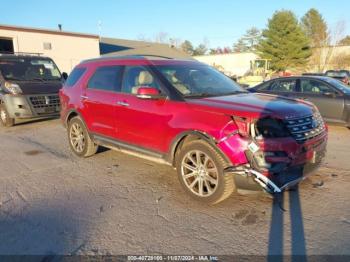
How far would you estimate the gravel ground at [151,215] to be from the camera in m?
3.15

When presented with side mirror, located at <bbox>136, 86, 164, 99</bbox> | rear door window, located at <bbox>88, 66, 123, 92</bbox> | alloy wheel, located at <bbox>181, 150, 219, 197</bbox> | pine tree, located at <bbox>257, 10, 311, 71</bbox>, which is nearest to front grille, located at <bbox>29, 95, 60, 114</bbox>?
rear door window, located at <bbox>88, 66, 123, 92</bbox>

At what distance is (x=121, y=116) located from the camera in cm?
515

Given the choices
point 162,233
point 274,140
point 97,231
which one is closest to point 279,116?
point 274,140

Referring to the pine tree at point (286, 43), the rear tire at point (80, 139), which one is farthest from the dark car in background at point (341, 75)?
the pine tree at point (286, 43)

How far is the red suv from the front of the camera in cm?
365

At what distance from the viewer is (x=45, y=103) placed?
9.96 metres

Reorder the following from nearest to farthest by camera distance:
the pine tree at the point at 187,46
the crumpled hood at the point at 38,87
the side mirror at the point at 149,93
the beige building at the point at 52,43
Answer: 1. the side mirror at the point at 149,93
2. the crumpled hood at the point at 38,87
3. the beige building at the point at 52,43
4. the pine tree at the point at 187,46

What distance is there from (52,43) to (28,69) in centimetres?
1567

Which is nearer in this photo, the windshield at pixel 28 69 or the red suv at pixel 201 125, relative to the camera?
the red suv at pixel 201 125

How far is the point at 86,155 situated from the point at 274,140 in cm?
394

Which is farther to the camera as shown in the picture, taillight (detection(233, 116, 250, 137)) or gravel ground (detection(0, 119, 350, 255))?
taillight (detection(233, 116, 250, 137))

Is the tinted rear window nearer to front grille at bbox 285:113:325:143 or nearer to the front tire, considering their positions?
the front tire

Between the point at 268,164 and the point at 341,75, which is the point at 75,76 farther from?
the point at 341,75

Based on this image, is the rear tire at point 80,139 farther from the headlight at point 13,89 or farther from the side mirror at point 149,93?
the headlight at point 13,89
